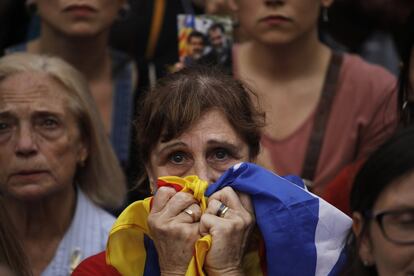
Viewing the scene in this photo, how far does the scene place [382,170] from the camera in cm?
297

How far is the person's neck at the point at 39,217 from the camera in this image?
14.7ft

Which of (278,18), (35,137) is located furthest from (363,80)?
(35,137)

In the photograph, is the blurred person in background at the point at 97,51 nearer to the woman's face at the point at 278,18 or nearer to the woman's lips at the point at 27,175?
the woman's face at the point at 278,18

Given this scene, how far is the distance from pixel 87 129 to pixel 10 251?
1347 mm

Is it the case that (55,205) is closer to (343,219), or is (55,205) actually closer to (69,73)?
(69,73)

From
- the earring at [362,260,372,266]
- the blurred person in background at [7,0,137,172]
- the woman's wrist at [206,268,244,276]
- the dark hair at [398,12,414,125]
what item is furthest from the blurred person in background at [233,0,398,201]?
the earring at [362,260,372,266]

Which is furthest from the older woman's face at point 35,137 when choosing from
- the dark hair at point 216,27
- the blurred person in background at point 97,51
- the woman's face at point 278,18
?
the woman's face at point 278,18

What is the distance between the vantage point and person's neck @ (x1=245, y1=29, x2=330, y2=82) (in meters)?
5.06

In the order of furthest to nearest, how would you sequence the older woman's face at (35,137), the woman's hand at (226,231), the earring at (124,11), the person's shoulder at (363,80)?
1. the earring at (124,11)
2. the person's shoulder at (363,80)
3. the older woman's face at (35,137)
4. the woman's hand at (226,231)

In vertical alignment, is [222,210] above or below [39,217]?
above

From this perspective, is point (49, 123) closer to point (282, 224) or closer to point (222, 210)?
point (222, 210)

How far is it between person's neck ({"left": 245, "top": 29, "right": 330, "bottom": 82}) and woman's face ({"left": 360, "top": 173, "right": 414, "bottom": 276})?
2.17m

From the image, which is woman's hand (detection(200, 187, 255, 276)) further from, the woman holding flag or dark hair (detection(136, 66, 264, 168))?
dark hair (detection(136, 66, 264, 168))

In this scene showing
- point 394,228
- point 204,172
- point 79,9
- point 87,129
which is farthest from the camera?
point 79,9
